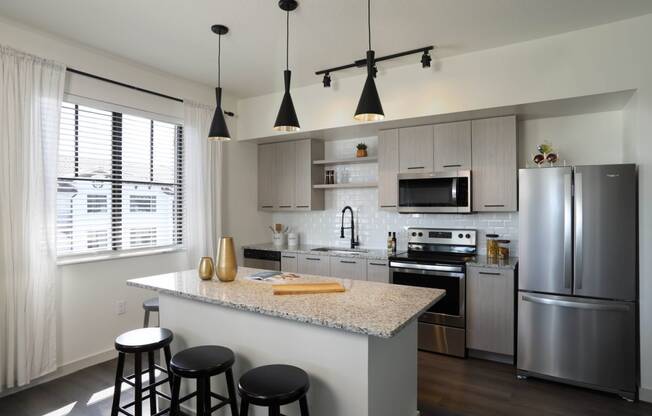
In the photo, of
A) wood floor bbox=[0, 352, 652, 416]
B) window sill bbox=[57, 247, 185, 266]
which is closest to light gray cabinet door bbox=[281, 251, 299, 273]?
window sill bbox=[57, 247, 185, 266]

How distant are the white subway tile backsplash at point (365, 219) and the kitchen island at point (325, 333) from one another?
198cm

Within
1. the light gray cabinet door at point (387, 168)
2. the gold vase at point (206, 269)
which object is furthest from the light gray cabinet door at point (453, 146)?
the gold vase at point (206, 269)

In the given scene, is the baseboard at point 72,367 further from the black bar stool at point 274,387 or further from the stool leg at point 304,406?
the stool leg at point 304,406

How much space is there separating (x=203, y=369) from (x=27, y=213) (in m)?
2.06

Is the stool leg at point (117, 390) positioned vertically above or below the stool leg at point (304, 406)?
below

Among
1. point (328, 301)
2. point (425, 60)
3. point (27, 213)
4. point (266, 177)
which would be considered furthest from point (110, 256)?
point (425, 60)

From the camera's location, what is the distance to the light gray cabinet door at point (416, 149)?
3.86 m

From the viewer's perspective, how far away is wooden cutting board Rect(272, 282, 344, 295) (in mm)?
2211

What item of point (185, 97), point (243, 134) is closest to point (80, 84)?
point (185, 97)

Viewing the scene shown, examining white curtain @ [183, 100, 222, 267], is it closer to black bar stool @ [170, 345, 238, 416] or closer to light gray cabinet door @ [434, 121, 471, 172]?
black bar stool @ [170, 345, 238, 416]

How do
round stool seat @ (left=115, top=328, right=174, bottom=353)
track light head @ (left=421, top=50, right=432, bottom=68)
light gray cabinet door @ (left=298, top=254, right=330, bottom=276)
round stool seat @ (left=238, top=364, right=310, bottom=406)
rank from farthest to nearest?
1. light gray cabinet door @ (left=298, top=254, right=330, bottom=276)
2. track light head @ (left=421, top=50, right=432, bottom=68)
3. round stool seat @ (left=115, top=328, right=174, bottom=353)
4. round stool seat @ (left=238, top=364, right=310, bottom=406)

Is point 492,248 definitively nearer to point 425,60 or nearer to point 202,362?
point 425,60

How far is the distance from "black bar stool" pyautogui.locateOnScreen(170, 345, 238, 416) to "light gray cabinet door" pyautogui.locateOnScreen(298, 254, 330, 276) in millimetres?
2225

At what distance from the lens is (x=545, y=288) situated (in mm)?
3018
